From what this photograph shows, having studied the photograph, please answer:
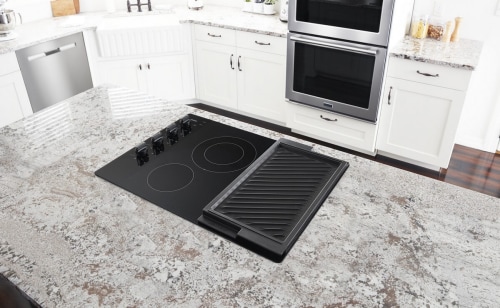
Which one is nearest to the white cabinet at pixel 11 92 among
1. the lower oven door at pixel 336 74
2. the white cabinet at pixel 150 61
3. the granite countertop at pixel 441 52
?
the white cabinet at pixel 150 61

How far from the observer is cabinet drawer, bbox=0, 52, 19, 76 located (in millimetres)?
2768

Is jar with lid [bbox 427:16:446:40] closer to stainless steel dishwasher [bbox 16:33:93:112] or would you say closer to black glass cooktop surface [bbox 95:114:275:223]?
black glass cooktop surface [bbox 95:114:275:223]

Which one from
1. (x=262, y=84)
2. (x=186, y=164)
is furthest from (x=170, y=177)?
(x=262, y=84)

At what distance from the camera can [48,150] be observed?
58.7 inches

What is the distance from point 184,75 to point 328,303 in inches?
124

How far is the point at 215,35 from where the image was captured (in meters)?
3.43

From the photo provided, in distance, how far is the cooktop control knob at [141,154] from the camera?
4.64 feet

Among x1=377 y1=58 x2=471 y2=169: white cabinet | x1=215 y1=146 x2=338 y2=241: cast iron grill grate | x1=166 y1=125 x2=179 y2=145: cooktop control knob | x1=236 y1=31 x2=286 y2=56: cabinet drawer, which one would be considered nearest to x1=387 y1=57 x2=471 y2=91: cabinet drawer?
x1=377 y1=58 x2=471 y2=169: white cabinet

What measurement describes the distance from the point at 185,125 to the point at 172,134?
0.09m

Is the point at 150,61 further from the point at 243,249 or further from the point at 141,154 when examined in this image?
the point at 243,249

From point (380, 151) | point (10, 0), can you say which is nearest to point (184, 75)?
point (10, 0)

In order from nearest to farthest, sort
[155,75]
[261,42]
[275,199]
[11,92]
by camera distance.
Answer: [275,199] → [11,92] → [261,42] → [155,75]

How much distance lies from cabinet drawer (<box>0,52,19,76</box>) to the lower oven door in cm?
199

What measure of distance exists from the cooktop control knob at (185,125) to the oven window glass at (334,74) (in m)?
1.55
